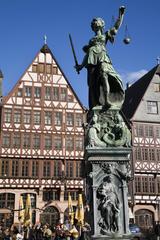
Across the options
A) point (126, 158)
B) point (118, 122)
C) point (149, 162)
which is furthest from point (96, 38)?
point (149, 162)

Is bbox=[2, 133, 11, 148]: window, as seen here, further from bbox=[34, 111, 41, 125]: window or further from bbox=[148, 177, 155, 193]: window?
bbox=[148, 177, 155, 193]: window

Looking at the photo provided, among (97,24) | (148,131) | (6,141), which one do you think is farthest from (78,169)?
(97,24)

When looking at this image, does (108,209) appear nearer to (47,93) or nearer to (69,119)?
(69,119)

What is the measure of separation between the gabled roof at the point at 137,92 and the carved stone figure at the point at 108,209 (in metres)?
30.7

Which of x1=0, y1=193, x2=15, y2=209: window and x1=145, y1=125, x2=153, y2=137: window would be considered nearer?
x1=0, y1=193, x2=15, y2=209: window

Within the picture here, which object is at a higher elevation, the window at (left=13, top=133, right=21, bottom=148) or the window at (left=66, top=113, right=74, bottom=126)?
the window at (left=66, top=113, right=74, bottom=126)

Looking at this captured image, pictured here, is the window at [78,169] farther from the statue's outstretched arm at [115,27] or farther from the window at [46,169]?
the statue's outstretched arm at [115,27]

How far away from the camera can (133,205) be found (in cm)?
3338

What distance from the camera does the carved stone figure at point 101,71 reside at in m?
6.88

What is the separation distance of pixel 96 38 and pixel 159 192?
96.5ft

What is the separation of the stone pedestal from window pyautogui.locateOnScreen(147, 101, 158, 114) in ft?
102

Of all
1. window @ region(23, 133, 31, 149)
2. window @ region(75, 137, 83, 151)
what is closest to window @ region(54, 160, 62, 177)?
window @ region(75, 137, 83, 151)

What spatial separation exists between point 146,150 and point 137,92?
730cm

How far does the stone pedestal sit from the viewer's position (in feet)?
19.3
